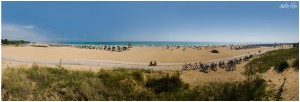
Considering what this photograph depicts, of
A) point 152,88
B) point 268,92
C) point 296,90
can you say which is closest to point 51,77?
point 152,88

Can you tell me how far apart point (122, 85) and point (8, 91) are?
161 inches

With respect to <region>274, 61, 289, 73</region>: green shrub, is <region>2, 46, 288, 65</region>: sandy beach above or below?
below

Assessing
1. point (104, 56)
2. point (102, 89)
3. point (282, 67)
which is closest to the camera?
point (102, 89)

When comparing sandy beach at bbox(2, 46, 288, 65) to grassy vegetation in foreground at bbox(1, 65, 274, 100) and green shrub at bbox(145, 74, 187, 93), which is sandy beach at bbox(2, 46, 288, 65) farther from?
grassy vegetation in foreground at bbox(1, 65, 274, 100)

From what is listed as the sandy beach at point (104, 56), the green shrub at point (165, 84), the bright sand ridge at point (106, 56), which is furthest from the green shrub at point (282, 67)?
the bright sand ridge at point (106, 56)

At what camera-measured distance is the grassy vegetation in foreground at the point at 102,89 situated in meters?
11.4

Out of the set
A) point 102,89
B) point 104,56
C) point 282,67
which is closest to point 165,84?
point 102,89

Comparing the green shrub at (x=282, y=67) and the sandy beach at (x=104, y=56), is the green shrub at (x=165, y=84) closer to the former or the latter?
the green shrub at (x=282, y=67)

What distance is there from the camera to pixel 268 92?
43.4 feet

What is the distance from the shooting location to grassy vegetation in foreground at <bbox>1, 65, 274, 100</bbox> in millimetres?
11445

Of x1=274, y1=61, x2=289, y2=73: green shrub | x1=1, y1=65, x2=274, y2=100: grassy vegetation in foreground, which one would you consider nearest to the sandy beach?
x1=274, y1=61, x2=289, y2=73: green shrub

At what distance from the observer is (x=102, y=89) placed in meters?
12.6

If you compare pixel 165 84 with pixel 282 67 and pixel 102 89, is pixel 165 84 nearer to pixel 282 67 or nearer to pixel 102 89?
pixel 102 89

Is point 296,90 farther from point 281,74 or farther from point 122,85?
point 122,85
